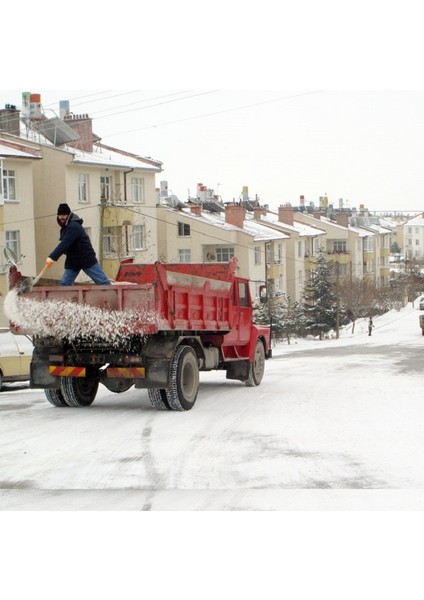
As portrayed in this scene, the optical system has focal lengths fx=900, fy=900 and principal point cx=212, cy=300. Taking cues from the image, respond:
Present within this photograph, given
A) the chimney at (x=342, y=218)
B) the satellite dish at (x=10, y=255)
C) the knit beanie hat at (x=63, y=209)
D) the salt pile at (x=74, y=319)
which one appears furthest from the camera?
the chimney at (x=342, y=218)

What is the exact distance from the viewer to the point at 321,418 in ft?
35.8

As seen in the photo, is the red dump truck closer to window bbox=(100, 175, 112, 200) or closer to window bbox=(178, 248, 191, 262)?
window bbox=(178, 248, 191, 262)

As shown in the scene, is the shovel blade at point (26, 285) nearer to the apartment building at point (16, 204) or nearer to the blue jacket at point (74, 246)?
the apartment building at point (16, 204)

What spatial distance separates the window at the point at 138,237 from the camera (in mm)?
11605

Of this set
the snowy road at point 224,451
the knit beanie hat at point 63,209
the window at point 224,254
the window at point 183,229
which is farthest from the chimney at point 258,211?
the knit beanie hat at point 63,209

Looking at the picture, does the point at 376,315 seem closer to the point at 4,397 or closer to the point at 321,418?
the point at 321,418

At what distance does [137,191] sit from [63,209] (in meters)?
1.41

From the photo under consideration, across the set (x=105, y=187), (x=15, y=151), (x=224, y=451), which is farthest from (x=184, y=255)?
(x=224, y=451)

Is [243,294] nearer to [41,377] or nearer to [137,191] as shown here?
[137,191]

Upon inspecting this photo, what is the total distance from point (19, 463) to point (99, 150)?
438cm

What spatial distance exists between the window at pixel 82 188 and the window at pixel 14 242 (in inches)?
35.6

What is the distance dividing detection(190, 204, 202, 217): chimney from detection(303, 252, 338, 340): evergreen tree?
212 cm

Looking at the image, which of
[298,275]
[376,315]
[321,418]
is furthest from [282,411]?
[376,315]

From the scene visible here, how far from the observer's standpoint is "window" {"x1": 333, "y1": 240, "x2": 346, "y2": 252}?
43.8ft
